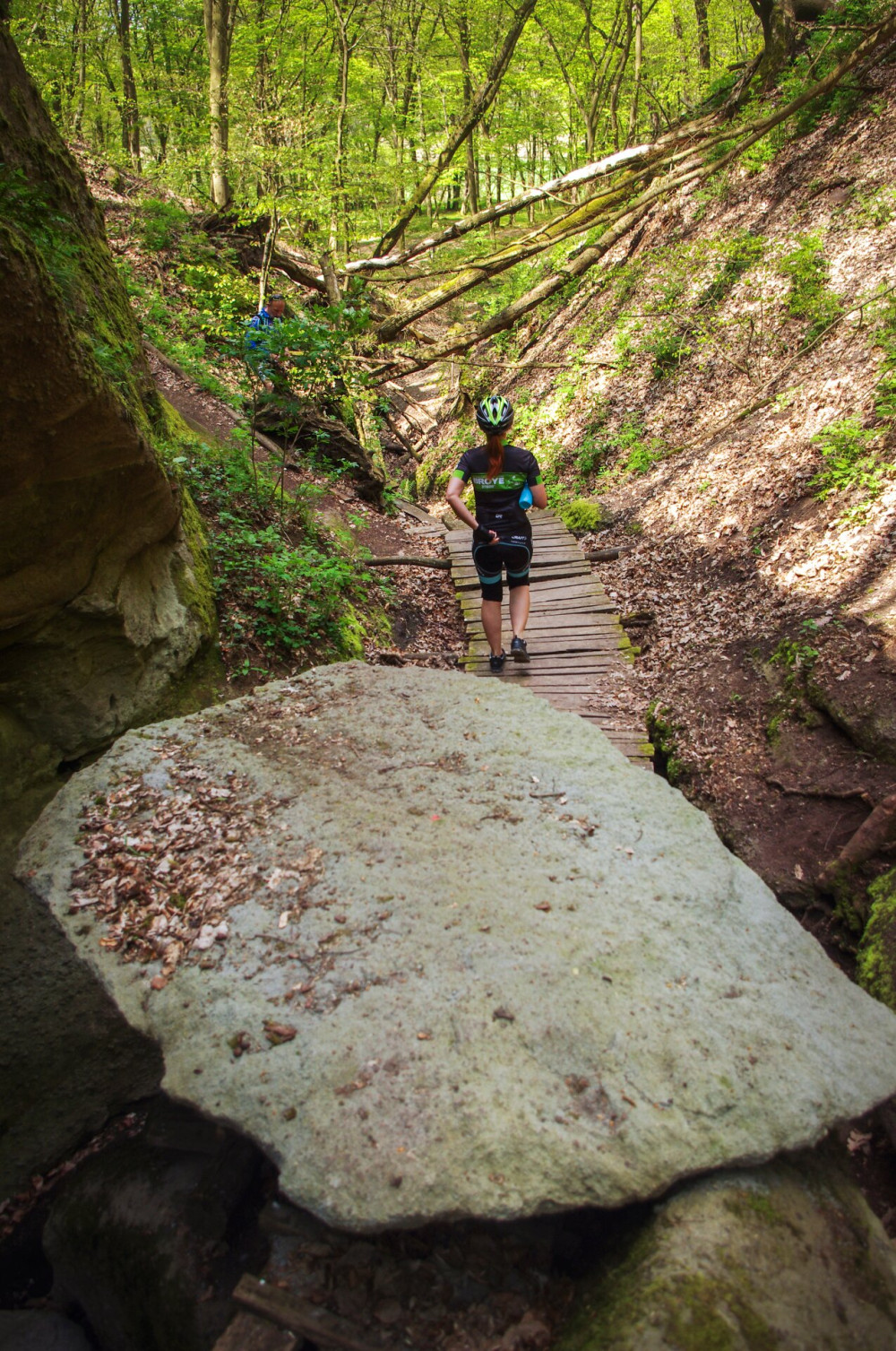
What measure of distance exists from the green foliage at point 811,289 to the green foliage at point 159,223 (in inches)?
437

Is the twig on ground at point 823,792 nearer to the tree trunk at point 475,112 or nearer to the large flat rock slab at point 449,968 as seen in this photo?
the large flat rock slab at point 449,968

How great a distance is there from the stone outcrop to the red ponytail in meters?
2.47

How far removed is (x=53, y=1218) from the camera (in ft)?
10.4

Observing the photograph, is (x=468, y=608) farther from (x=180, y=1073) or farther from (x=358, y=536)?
(x=180, y=1073)

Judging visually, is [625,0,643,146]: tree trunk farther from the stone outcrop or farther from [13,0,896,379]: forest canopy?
the stone outcrop

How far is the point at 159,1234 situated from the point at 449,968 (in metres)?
1.63

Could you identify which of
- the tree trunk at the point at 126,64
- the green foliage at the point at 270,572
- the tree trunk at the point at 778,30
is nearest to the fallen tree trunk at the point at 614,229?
the tree trunk at the point at 778,30

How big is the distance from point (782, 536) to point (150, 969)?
6.27 m

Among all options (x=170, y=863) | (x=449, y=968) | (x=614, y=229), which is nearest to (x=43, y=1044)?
(x=170, y=863)

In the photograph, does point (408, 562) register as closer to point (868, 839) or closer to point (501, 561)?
point (501, 561)

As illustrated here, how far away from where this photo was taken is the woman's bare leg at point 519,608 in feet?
21.8

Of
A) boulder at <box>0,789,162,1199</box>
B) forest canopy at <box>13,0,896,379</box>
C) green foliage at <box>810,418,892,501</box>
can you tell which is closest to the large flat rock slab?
boulder at <box>0,789,162,1199</box>

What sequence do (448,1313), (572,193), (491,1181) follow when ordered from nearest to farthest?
(491,1181) → (448,1313) → (572,193)

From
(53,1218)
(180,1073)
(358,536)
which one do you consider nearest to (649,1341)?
(180,1073)
